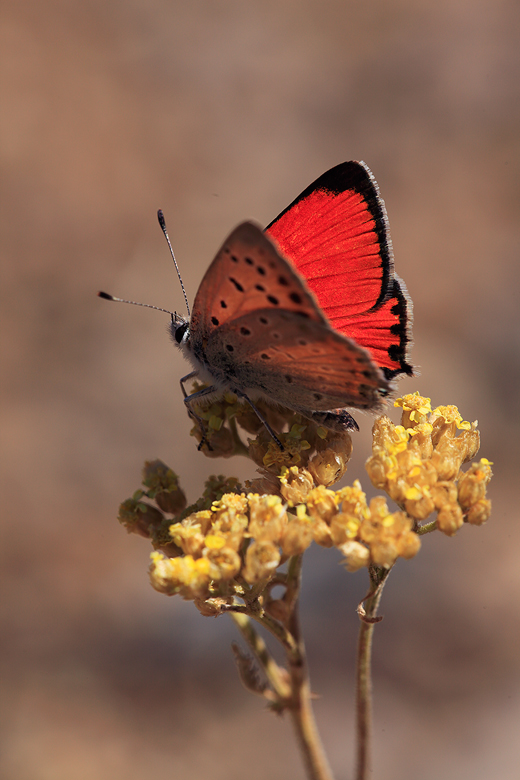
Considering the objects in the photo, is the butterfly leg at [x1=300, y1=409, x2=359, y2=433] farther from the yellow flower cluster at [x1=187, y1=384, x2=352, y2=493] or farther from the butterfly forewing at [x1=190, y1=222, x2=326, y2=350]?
the butterfly forewing at [x1=190, y1=222, x2=326, y2=350]

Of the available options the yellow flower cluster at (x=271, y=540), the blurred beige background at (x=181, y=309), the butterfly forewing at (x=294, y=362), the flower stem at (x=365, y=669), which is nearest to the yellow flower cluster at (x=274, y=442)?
the butterfly forewing at (x=294, y=362)

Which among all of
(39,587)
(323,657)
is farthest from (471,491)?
(39,587)

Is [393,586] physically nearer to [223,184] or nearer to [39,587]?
[39,587]

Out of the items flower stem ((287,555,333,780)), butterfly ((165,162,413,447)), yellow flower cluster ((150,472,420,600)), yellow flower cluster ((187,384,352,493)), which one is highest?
butterfly ((165,162,413,447))

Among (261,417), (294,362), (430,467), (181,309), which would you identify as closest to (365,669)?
(430,467)

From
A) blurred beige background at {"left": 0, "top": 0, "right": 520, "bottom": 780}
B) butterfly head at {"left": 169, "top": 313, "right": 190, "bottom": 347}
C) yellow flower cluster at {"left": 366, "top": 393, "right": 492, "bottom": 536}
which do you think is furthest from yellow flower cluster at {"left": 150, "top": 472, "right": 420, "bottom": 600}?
blurred beige background at {"left": 0, "top": 0, "right": 520, "bottom": 780}

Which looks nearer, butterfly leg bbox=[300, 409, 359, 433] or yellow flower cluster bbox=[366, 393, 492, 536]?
yellow flower cluster bbox=[366, 393, 492, 536]

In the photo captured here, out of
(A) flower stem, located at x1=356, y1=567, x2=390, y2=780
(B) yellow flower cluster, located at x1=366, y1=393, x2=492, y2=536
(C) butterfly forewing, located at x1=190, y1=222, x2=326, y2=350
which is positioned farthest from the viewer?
(A) flower stem, located at x1=356, y1=567, x2=390, y2=780
